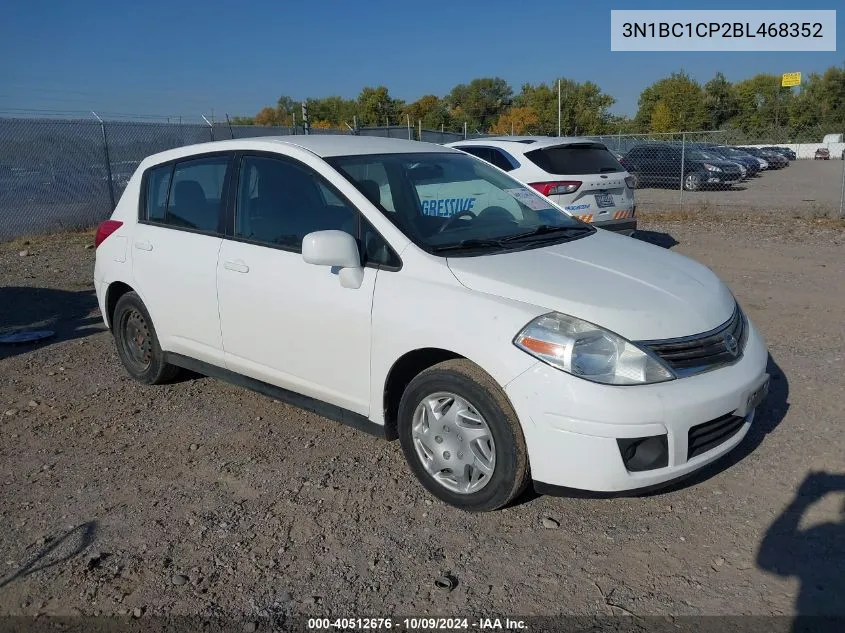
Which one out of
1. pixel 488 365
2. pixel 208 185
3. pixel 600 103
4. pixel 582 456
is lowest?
pixel 582 456

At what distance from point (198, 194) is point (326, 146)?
104 cm

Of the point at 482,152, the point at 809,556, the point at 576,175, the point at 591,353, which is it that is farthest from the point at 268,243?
the point at 482,152

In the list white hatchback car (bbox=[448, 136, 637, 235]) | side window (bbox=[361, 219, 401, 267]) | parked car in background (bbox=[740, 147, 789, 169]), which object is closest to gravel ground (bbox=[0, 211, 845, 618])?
side window (bbox=[361, 219, 401, 267])

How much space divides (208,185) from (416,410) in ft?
7.21

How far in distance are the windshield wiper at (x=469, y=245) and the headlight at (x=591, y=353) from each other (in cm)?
73

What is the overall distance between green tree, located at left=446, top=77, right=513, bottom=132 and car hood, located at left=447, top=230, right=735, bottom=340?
227 ft

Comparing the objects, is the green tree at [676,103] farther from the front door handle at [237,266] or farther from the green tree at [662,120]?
the front door handle at [237,266]

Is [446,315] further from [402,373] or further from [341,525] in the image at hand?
[341,525]

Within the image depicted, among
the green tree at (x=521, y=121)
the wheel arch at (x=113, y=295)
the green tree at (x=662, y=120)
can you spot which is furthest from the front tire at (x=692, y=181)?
the green tree at (x=521, y=121)

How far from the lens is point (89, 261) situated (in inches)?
411

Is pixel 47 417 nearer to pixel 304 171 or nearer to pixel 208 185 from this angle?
pixel 208 185

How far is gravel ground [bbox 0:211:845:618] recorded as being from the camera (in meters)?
2.86

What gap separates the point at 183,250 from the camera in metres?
4.58

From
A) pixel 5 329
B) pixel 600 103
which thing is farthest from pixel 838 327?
pixel 600 103
